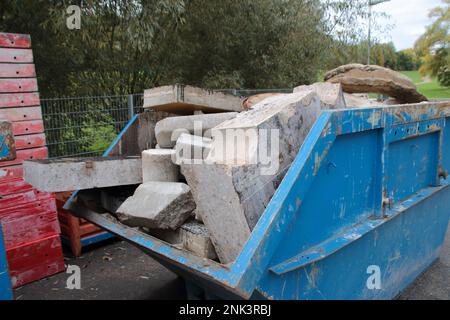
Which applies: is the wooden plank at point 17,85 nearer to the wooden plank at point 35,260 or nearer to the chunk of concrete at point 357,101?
the wooden plank at point 35,260

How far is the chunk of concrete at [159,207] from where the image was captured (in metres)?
2.19

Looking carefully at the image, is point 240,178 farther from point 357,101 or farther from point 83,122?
point 83,122

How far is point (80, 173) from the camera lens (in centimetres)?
257

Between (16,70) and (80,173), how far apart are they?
1680mm

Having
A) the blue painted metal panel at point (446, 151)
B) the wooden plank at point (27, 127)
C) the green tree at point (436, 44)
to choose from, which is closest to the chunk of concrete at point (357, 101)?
the blue painted metal panel at point (446, 151)

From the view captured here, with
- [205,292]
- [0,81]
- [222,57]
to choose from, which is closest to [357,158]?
[205,292]

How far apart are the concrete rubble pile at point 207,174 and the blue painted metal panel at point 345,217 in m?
0.15

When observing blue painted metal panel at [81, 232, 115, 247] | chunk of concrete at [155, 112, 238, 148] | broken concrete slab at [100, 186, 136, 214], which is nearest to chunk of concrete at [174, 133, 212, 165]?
chunk of concrete at [155, 112, 238, 148]

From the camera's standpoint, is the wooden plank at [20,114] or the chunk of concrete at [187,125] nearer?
the chunk of concrete at [187,125]

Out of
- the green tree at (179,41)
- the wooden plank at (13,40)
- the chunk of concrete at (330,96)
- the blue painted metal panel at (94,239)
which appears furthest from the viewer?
the green tree at (179,41)

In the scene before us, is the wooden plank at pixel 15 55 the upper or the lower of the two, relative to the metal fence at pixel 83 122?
upper
